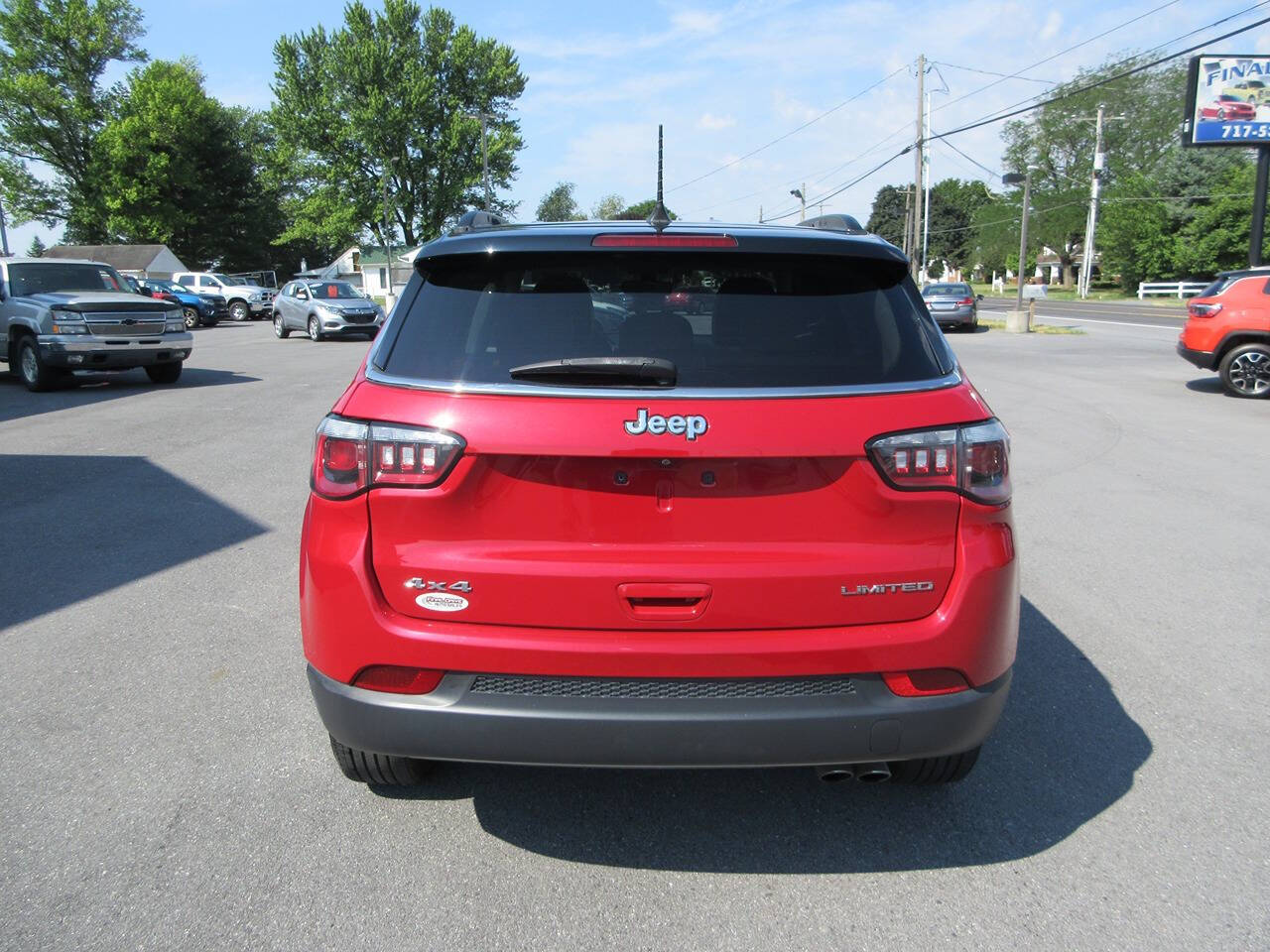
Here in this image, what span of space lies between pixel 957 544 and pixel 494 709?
1287mm

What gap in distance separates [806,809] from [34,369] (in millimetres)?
14526

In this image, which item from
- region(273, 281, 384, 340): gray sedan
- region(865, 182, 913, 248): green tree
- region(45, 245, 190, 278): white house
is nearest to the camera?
region(273, 281, 384, 340): gray sedan

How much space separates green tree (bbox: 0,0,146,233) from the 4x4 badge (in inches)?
2739

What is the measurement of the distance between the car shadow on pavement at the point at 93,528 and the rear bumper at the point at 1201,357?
1296 cm

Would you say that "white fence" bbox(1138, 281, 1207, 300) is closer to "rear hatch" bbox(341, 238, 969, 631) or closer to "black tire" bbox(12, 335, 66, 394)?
Answer: "black tire" bbox(12, 335, 66, 394)

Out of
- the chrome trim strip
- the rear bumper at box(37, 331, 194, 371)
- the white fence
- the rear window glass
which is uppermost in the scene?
the rear window glass

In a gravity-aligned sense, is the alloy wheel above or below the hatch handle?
below

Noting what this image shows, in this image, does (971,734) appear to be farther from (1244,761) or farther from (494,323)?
(494,323)

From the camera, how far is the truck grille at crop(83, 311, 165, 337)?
1379 cm

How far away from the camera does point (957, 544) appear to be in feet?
8.20

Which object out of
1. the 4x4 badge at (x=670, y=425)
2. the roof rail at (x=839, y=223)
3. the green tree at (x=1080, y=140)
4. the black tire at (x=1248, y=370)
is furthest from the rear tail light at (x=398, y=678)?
the green tree at (x=1080, y=140)

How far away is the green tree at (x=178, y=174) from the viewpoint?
195 feet

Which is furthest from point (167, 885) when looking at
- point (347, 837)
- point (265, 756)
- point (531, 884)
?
point (531, 884)

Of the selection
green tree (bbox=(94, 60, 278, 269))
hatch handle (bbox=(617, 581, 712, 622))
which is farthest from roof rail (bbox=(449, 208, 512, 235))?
green tree (bbox=(94, 60, 278, 269))
